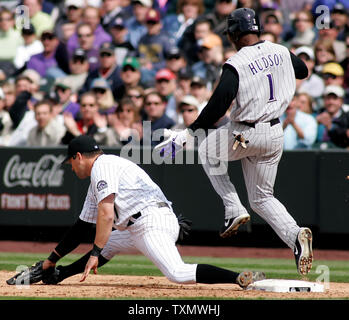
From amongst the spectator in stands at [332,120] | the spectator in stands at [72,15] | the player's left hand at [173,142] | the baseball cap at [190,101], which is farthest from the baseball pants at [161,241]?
the spectator in stands at [72,15]

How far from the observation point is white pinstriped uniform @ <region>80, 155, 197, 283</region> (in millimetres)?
6855

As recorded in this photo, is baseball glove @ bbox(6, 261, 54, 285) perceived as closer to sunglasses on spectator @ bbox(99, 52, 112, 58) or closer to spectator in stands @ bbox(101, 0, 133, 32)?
sunglasses on spectator @ bbox(99, 52, 112, 58)

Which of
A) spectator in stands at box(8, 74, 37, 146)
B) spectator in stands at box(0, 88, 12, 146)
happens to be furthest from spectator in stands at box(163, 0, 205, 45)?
spectator in stands at box(0, 88, 12, 146)

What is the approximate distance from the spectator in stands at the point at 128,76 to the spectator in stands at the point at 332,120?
310 cm

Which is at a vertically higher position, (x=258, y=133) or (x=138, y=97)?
(x=138, y=97)

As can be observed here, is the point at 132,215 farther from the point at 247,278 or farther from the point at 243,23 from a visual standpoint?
the point at 243,23

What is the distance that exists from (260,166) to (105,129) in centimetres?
520

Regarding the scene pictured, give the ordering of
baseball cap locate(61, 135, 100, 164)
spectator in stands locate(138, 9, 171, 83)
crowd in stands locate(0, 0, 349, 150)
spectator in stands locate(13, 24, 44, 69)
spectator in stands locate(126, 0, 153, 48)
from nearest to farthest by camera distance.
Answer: baseball cap locate(61, 135, 100, 164) → crowd in stands locate(0, 0, 349, 150) → spectator in stands locate(138, 9, 171, 83) → spectator in stands locate(126, 0, 153, 48) → spectator in stands locate(13, 24, 44, 69)

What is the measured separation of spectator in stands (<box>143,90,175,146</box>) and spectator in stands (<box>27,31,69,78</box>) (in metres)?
2.78

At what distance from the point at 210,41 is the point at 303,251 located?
6670 millimetres

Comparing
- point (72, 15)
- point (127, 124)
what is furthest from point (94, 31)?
point (127, 124)

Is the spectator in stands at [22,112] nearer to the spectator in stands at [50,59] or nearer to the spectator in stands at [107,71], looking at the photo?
the spectator in stands at [50,59]

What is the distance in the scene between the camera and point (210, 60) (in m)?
13.2

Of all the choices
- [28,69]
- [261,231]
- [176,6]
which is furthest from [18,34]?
[261,231]
